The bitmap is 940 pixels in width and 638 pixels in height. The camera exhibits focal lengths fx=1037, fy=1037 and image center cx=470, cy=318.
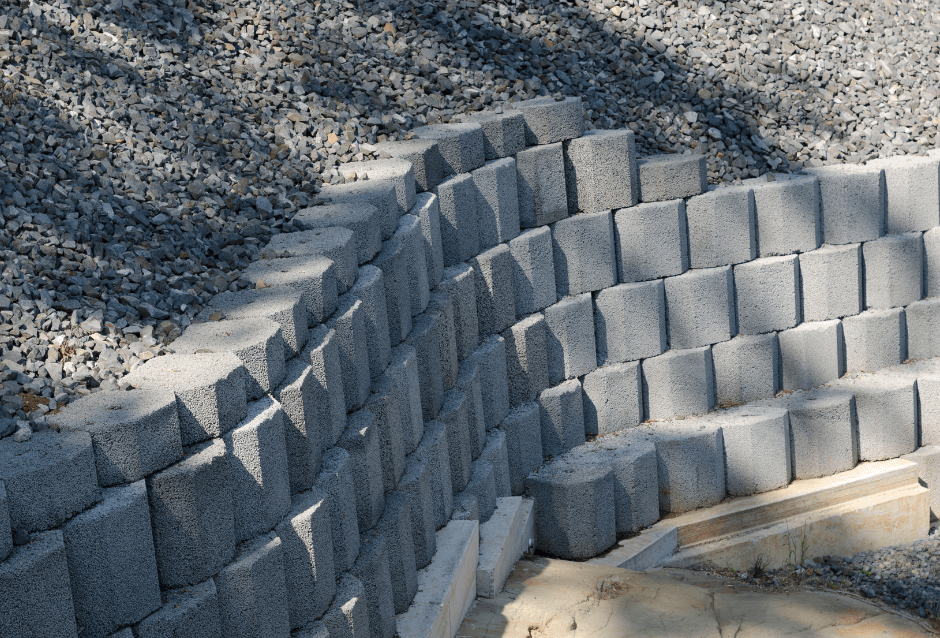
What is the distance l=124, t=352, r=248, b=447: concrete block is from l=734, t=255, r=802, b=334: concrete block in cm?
453

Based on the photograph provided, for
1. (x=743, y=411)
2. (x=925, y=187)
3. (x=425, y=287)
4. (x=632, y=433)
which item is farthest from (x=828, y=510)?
(x=425, y=287)

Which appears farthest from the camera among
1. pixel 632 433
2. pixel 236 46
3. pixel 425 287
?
pixel 632 433

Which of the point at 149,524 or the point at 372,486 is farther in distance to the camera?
the point at 372,486

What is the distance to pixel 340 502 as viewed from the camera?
3787 millimetres

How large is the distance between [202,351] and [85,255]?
0.66 metres

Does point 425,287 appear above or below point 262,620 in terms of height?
above

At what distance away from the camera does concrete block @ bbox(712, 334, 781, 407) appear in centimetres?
702

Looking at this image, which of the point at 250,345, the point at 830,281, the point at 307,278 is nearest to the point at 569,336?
the point at 830,281

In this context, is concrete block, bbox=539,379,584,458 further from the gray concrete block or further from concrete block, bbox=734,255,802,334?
concrete block, bbox=734,255,802,334

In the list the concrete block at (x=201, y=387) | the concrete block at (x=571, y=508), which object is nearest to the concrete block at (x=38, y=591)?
the concrete block at (x=201, y=387)

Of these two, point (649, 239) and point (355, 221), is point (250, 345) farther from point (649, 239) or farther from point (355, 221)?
point (649, 239)

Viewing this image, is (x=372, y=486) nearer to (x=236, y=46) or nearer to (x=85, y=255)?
(x=85, y=255)

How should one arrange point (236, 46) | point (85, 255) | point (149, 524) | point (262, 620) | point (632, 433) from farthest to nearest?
point (632, 433) < point (236, 46) < point (85, 255) < point (262, 620) < point (149, 524)

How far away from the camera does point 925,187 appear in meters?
7.37
